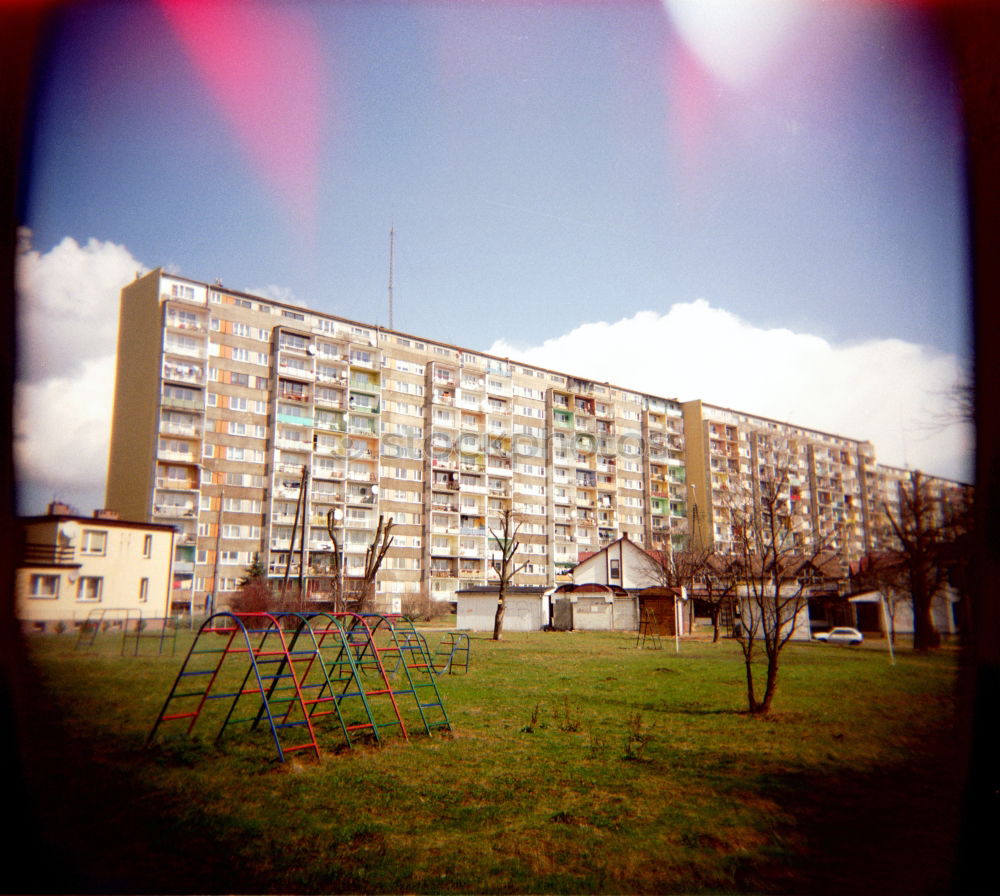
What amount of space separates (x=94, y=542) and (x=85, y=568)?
56 centimetres

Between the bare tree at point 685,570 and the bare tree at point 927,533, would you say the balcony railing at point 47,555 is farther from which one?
the bare tree at point 685,570

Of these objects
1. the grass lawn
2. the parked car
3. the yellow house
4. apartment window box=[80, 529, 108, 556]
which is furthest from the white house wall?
the grass lawn

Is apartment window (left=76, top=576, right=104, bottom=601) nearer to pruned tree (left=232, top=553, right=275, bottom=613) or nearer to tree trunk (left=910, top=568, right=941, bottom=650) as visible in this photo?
pruned tree (left=232, top=553, right=275, bottom=613)

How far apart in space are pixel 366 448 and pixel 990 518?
5088 cm

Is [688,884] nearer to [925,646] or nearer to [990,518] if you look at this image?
[990,518]

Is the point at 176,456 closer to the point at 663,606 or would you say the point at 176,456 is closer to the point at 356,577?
the point at 356,577

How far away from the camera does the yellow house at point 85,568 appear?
27.4ft

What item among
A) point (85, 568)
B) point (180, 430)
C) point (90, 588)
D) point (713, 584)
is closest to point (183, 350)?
point (180, 430)

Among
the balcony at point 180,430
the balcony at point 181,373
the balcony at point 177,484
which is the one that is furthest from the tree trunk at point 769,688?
the balcony at point 181,373

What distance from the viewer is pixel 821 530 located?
20078mm

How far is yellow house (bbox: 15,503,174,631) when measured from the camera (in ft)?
27.4

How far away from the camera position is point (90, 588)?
1390 cm

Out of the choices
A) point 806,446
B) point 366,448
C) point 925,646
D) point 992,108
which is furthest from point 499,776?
point 366,448

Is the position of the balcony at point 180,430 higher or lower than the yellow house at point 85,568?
higher
